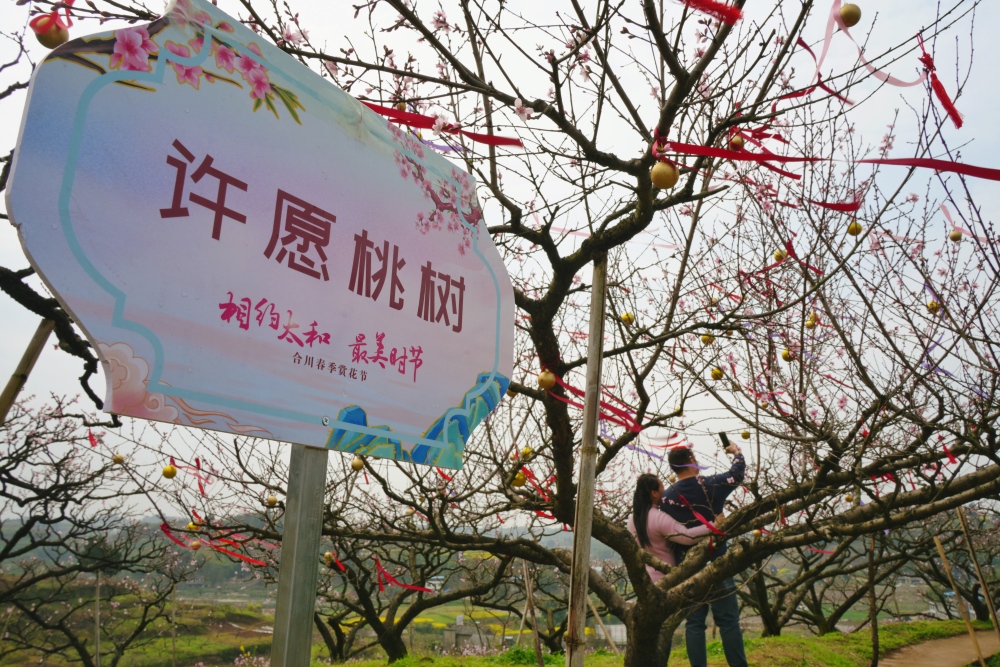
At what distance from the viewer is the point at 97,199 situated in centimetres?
113

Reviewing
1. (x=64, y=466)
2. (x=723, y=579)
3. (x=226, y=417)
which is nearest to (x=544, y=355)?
(x=723, y=579)

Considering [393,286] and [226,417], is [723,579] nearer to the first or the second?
[393,286]

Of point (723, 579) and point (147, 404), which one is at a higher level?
point (147, 404)

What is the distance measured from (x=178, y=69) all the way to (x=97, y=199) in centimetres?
38

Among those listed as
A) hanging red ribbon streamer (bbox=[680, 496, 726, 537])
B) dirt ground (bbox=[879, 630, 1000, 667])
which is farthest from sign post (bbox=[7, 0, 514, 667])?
dirt ground (bbox=[879, 630, 1000, 667])

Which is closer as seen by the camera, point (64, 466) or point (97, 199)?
point (97, 199)

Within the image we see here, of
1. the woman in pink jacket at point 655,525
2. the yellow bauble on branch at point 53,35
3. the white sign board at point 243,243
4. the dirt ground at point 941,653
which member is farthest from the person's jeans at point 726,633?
the yellow bauble on branch at point 53,35

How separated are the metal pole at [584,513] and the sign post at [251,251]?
47 cm

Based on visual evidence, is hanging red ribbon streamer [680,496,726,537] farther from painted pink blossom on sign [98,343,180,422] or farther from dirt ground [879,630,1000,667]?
dirt ground [879,630,1000,667]

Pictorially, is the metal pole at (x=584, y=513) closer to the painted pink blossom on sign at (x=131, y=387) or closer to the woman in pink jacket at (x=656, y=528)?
the painted pink blossom on sign at (x=131, y=387)

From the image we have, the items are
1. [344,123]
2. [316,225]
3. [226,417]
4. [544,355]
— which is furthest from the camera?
[544,355]

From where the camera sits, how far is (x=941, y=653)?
6953 millimetres

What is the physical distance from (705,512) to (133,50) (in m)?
4.16

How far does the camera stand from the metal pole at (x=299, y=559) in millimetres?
1382
